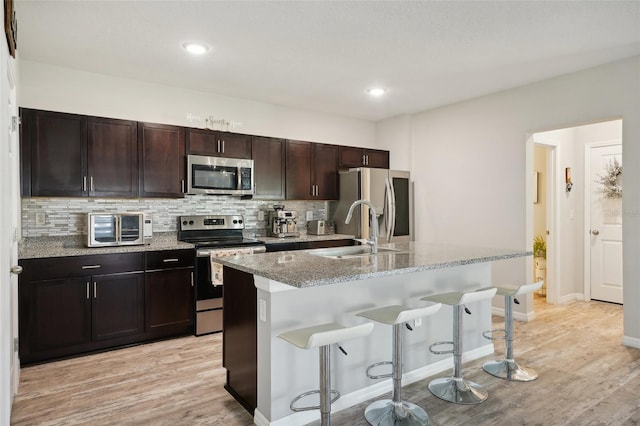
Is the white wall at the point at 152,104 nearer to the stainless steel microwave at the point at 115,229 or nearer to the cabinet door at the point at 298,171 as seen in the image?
the cabinet door at the point at 298,171

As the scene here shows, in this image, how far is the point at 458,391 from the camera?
2.63 m

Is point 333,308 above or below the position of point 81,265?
below

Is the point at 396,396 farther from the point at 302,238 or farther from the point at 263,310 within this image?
the point at 302,238

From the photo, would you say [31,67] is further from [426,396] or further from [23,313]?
[426,396]

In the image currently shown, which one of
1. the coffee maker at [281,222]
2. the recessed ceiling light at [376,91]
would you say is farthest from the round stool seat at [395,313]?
the recessed ceiling light at [376,91]

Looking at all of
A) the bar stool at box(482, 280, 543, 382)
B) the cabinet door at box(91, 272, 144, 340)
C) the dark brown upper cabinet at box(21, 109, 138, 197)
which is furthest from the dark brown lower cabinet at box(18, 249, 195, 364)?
the bar stool at box(482, 280, 543, 382)

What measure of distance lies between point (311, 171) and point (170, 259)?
208 centimetres

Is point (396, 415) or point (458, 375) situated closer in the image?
point (396, 415)

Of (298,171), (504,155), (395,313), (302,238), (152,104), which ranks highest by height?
(152,104)

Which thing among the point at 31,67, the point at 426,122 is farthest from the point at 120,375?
the point at 426,122

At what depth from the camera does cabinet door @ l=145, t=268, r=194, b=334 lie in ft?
12.1

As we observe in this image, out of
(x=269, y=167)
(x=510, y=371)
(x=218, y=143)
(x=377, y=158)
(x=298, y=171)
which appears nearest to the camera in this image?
(x=510, y=371)

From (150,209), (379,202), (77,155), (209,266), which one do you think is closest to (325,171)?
(379,202)

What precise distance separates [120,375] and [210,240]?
1613 millimetres
